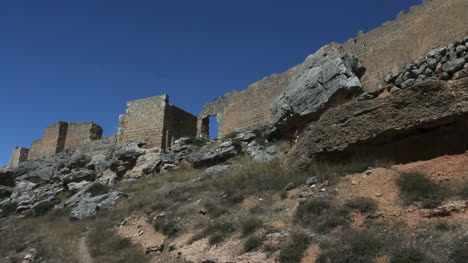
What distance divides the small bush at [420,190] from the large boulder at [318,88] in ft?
9.97

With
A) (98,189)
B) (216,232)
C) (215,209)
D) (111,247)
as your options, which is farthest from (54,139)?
(216,232)

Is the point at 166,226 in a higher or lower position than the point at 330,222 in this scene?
higher

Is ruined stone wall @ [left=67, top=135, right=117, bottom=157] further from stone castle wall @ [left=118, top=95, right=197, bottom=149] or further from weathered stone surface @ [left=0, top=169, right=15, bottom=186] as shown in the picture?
weathered stone surface @ [left=0, top=169, right=15, bottom=186]

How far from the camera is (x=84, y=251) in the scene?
8.55 meters

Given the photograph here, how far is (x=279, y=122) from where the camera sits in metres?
10.8

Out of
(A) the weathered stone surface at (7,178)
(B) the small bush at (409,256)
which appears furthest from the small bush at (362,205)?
(A) the weathered stone surface at (7,178)

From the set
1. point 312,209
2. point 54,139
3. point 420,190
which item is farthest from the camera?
point 54,139

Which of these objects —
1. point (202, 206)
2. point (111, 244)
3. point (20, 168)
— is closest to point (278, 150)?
point (202, 206)

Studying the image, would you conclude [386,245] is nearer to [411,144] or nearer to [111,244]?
[411,144]

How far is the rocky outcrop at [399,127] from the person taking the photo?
6066 millimetres

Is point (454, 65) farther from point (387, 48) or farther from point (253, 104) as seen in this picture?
point (253, 104)

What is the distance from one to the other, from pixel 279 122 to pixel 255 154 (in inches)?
74.1

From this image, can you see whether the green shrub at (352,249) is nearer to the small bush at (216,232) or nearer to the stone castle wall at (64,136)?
the small bush at (216,232)

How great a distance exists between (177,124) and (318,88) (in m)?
10.9
